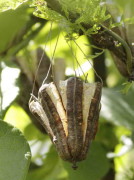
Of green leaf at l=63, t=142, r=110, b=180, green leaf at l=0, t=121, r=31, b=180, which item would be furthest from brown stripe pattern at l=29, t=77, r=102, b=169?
green leaf at l=63, t=142, r=110, b=180

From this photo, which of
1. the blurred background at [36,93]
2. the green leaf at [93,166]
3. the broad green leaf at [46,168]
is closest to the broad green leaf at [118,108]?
the blurred background at [36,93]

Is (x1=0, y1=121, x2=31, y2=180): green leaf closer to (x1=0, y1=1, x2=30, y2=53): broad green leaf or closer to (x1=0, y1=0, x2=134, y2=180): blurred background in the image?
(x1=0, y1=0, x2=134, y2=180): blurred background

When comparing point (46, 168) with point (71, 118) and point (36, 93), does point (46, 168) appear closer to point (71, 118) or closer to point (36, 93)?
point (36, 93)

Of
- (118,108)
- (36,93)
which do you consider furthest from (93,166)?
(36,93)

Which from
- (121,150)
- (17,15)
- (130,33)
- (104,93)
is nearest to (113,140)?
(121,150)

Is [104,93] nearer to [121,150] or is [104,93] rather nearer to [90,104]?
[121,150]

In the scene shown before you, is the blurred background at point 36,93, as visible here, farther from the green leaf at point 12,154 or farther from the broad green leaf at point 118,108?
the green leaf at point 12,154
